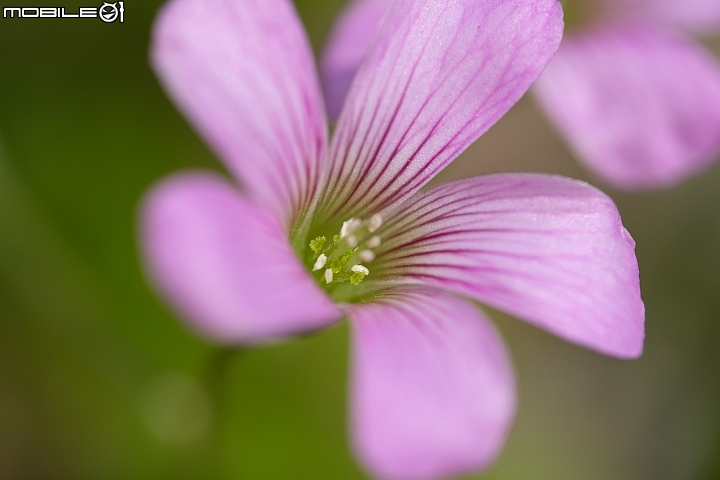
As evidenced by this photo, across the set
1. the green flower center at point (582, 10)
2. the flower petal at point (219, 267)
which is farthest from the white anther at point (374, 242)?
the green flower center at point (582, 10)

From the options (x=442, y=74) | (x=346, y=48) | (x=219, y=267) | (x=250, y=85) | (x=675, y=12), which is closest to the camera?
(x=219, y=267)

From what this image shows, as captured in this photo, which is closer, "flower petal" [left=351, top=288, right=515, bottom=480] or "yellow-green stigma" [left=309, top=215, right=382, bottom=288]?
"flower petal" [left=351, top=288, right=515, bottom=480]

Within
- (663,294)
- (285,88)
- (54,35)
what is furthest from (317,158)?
(663,294)

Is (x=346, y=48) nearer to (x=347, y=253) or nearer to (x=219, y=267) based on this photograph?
(x=347, y=253)

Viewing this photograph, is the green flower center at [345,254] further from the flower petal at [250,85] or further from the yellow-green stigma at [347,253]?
the flower petal at [250,85]

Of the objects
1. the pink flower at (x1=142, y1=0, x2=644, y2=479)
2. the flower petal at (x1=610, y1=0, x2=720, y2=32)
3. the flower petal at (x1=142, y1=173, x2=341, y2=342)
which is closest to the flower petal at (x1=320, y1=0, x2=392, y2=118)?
the pink flower at (x1=142, y1=0, x2=644, y2=479)

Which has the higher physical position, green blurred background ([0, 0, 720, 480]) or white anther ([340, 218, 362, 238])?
white anther ([340, 218, 362, 238])

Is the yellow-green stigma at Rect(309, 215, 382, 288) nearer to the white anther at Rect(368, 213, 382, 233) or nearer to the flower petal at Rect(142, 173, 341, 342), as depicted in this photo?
the white anther at Rect(368, 213, 382, 233)

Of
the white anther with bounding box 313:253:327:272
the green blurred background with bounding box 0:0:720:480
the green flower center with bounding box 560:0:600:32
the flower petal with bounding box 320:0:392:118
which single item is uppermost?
the flower petal with bounding box 320:0:392:118

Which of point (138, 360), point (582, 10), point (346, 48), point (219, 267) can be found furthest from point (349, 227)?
point (582, 10)
